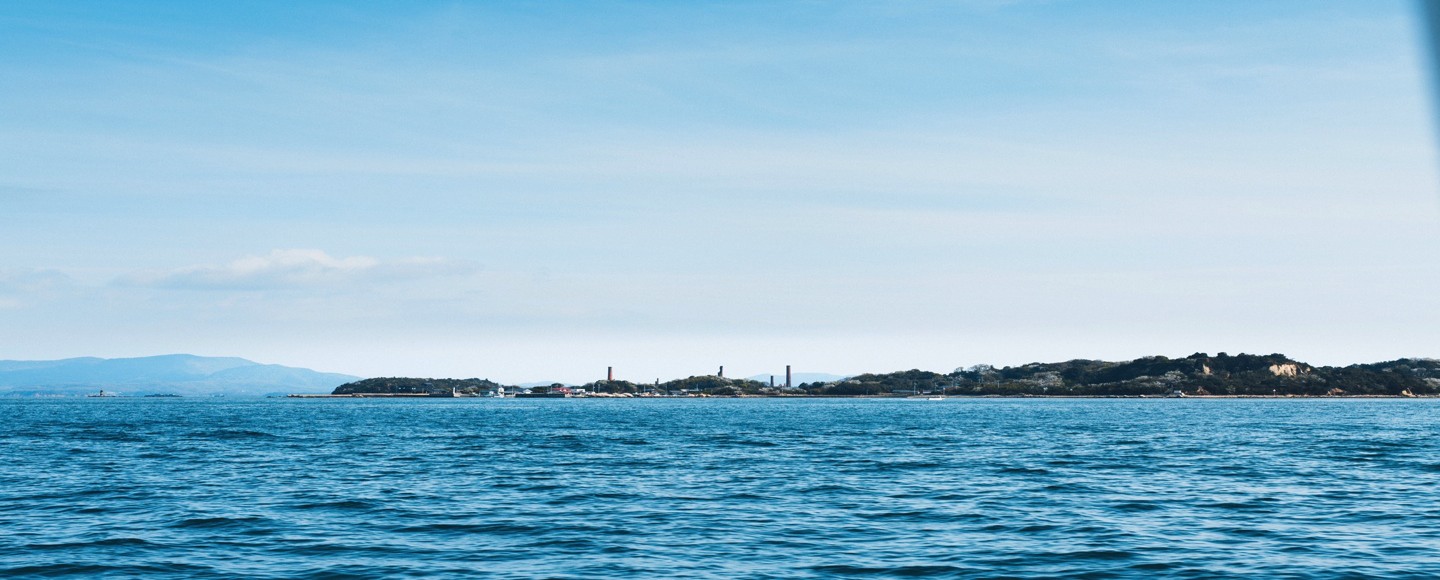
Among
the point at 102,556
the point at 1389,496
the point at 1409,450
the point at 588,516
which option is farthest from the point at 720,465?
the point at 1409,450

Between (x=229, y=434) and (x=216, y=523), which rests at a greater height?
(x=229, y=434)

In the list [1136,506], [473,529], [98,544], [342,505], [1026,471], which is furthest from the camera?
[1026,471]

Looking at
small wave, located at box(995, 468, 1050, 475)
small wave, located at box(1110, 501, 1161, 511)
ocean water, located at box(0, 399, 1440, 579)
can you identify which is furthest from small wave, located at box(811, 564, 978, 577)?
small wave, located at box(995, 468, 1050, 475)

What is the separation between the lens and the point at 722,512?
43.2 m

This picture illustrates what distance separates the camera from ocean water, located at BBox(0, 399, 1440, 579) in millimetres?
32562

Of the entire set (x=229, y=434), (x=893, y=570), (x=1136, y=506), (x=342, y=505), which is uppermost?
(x=229, y=434)

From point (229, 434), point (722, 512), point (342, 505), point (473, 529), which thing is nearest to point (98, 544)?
point (342, 505)

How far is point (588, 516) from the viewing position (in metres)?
42.3

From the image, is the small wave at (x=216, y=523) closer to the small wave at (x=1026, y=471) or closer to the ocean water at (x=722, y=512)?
the ocean water at (x=722, y=512)

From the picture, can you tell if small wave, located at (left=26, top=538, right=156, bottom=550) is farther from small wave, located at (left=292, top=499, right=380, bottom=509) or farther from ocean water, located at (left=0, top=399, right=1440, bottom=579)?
small wave, located at (left=292, top=499, right=380, bottom=509)

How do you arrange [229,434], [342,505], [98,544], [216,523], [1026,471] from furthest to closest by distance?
[229,434], [1026,471], [342,505], [216,523], [98,544]

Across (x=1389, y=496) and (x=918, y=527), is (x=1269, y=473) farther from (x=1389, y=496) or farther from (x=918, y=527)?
(x=918, y=527)

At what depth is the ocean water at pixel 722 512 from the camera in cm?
3256

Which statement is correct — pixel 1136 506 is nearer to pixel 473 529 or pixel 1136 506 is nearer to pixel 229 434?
pixel 473 529
